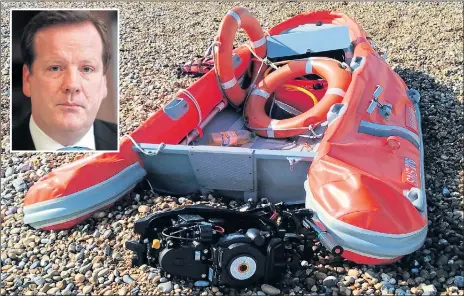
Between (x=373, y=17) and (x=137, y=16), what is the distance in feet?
8.85

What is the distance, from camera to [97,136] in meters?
3.45

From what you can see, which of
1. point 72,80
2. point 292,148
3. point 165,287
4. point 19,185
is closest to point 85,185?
point 72,80

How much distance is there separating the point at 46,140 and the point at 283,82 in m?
1.83

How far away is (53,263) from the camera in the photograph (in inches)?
130

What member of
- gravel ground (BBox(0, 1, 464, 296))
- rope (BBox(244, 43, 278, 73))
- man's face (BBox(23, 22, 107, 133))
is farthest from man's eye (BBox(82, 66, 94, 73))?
rope (BBox(244, 43, 278, 73))

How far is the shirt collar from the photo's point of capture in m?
3.37

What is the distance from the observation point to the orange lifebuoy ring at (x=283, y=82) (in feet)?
13.3

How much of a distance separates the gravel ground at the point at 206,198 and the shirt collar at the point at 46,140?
449mm

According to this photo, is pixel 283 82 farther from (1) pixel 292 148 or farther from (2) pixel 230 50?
(1) pixel 292 148

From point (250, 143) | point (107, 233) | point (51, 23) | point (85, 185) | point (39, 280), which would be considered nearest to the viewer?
point (39, 280)

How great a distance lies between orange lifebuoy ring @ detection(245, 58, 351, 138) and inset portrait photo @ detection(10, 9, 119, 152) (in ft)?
3.98

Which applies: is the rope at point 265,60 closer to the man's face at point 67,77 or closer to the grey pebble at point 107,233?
the man's face at point 67,77

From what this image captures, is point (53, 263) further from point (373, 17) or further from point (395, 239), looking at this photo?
point (373, 17)

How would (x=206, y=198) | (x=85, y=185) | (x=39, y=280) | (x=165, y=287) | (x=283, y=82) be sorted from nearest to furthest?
(x=165, y=287) < (x=39, y=280) < (x=85, y=185) < (x=206, y=198) < (x=283, y=82)
